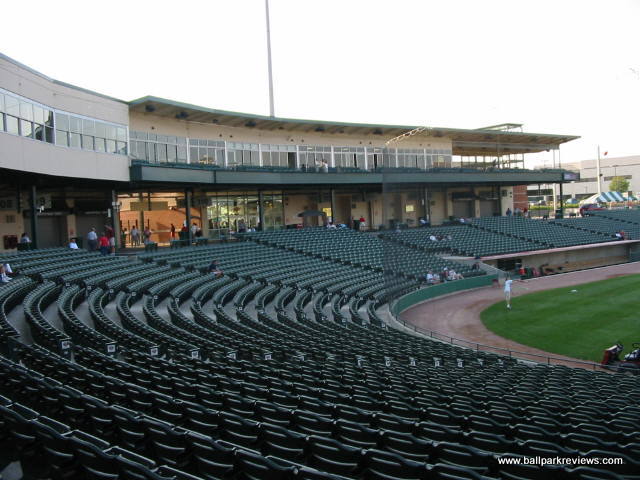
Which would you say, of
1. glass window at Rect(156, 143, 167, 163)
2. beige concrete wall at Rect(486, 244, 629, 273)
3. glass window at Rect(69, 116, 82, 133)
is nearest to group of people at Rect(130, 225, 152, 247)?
glass window at Rect(156, 143, 167, 163)

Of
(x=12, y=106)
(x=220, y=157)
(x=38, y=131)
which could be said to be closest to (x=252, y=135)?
(x=220, y=157)

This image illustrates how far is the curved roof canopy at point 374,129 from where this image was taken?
109ft

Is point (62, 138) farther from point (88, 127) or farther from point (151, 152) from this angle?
point (151, 152)

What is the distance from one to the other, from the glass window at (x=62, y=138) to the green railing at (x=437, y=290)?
16.7 m

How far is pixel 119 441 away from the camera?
5348 mm

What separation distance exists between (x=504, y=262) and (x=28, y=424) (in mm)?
38998

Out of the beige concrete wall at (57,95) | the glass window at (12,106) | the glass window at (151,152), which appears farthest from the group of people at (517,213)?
the glass window at (12,106)

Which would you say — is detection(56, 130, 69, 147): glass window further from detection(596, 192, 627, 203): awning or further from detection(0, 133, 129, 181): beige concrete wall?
detection(596, 192, 627, 203): awning

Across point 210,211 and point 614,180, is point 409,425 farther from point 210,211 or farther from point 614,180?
point 614,180

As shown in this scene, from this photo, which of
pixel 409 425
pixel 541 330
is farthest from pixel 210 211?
pixel 409 425

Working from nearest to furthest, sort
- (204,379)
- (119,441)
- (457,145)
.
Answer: (119,441)
(204,379)
(457,145)

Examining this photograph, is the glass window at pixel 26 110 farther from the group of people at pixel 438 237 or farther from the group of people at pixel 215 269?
the group of people at pixel 438 237

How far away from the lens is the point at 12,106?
773 inches

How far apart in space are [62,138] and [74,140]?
1.02 m
